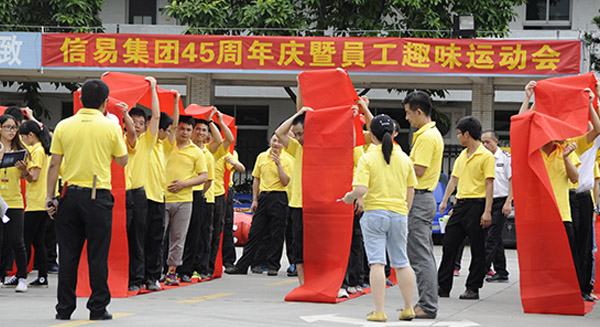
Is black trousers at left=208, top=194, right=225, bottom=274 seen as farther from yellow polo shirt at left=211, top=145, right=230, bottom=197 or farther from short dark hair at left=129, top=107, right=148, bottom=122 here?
short dark hair at left=129, top=107, right=148, bottom=122

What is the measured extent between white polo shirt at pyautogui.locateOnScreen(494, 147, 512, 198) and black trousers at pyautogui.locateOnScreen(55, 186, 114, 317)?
6.27 metres

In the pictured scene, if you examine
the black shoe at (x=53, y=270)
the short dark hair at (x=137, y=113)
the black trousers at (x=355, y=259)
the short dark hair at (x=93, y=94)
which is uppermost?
the short dark hair at (x=93, y=94)

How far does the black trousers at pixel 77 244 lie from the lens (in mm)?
8008

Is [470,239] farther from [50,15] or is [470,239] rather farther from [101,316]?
[50,15]

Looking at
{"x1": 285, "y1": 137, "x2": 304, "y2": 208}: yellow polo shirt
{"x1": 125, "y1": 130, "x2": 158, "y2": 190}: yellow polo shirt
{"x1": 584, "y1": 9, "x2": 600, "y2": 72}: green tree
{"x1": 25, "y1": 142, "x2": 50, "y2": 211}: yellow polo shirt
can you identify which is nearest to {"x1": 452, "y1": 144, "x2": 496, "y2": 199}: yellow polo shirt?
{"x1": 285, "y1": 137, "x2": 304, "y2": 208}: yellow polo shirt

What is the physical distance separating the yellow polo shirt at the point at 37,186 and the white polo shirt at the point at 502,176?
5.79 meters

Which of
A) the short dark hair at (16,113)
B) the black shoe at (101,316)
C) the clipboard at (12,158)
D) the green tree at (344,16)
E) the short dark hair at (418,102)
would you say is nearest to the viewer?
the black shoe at (101,316)

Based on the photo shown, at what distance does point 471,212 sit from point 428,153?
76.7 inches

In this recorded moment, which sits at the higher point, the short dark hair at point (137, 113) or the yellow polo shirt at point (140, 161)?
the short dark hair at point (137, 113)

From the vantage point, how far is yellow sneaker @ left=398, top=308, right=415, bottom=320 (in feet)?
27.7

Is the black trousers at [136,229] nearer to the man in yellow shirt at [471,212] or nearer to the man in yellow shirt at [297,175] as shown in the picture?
the man in yellow shirt at [297,175]

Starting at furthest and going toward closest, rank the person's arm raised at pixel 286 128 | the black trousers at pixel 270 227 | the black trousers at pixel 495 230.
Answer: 1. the black trousers at pixel 270 227
2. the black trousers at pixel 495 230
3. the person's arm raised at pixel 286 128

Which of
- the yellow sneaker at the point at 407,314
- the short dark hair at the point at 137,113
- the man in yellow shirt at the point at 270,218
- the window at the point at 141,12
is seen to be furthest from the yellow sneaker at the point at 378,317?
the window at the point at 141,12

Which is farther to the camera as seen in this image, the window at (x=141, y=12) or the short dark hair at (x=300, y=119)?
the window at (x=141, y=12)
